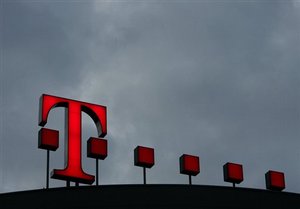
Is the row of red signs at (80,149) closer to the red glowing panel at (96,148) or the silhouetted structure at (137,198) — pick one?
the red glowing panel at (96,148)

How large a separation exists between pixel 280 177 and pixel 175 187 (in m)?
9.21

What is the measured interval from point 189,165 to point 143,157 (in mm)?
3191

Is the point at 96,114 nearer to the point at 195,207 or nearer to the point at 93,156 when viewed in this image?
the point at 93,156

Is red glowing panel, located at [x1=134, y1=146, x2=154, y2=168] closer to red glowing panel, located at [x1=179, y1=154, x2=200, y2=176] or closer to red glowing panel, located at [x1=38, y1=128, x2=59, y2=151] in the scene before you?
red glowing panel, located at [x1=179, y1=154, x2=200, y2=176]

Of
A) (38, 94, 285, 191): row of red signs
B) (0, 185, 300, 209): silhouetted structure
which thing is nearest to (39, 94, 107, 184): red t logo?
(38, 94, 285, 191): row of red signs

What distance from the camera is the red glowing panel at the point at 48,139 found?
53.5m

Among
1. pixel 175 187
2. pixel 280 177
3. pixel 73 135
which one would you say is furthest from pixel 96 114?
A: pixel 280 177

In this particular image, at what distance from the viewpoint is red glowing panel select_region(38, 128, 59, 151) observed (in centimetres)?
5350

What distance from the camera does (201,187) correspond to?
52781 mm

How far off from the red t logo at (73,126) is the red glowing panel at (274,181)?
11.8 m

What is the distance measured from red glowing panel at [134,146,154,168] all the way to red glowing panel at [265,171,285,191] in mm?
8421

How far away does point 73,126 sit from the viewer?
183 ft

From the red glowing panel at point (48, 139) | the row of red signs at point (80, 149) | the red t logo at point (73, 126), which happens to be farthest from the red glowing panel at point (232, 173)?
the red glowing panel at point (48, 139)

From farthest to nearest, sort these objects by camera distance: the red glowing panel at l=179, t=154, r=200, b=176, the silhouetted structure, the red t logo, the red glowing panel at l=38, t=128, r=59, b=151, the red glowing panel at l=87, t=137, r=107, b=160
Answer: the red glowing panel at l=179, t=154, r=200, b=176, the red glowing panel at l=87, t=137, r=107, b=160, the red glowing panel at l=38, t=128, r=59, b=151, the red t logo, the silhouetted structure
